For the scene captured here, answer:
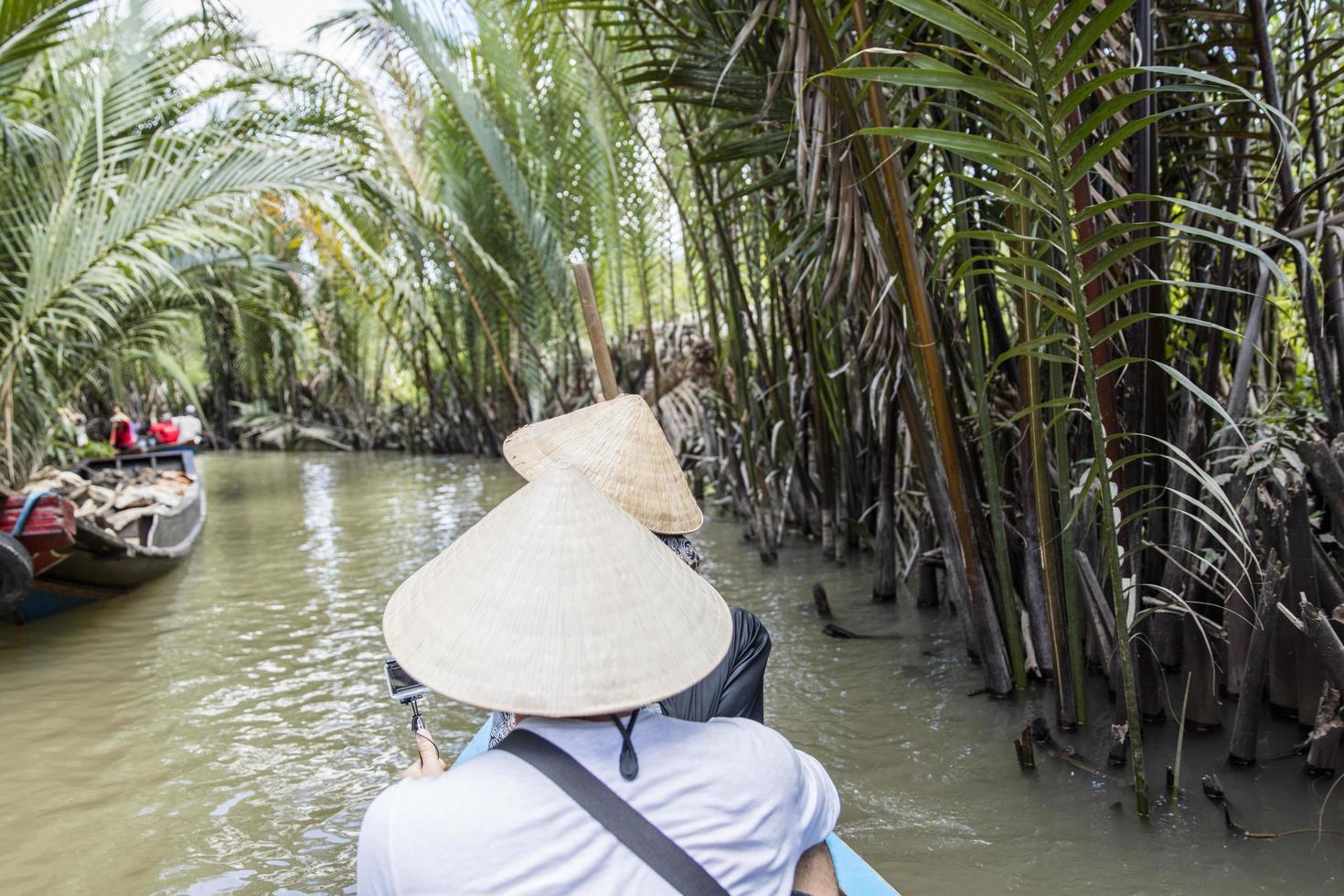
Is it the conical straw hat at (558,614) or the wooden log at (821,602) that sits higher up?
the conical straw hat at (558,614)

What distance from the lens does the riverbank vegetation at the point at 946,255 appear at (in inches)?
102

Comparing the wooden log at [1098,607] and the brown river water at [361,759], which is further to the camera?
the wooden log at [1098,607]

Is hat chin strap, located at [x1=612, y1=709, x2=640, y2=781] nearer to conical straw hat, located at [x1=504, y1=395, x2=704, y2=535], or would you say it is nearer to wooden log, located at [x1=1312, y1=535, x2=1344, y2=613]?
conical straw hat, located at [x1=504, y1=395, x2=704, y2=535]

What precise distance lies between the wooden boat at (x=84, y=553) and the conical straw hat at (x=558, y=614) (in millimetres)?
4817

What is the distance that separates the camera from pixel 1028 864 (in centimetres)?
270

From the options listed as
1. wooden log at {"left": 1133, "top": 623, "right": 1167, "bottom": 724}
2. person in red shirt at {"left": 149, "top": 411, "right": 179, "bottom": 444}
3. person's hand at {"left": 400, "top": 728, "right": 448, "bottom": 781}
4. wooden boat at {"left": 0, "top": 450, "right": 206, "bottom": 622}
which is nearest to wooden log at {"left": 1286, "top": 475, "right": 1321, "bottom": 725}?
wooden log at {"left": 1133, "top": 623, "right": 1167, "bottom": 724}

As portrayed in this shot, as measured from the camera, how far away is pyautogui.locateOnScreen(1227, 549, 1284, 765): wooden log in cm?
262

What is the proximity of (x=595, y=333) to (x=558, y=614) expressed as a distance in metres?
1.55

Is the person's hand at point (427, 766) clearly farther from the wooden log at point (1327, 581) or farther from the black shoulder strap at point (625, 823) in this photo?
the wooden log at point (1327, 581)

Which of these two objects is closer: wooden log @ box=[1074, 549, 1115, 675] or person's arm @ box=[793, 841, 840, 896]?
person's arm @ box=[793, 841, 840, 896]

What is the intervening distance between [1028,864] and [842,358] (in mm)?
2745

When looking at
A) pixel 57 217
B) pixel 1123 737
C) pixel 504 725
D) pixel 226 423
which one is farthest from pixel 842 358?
pixel 226 423

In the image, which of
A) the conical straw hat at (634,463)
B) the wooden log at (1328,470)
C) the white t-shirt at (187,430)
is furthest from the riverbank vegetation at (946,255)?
the white t-shirt at (187,430)

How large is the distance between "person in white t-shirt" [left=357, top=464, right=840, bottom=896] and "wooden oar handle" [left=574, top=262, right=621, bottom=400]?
→ 1313 millimetres
